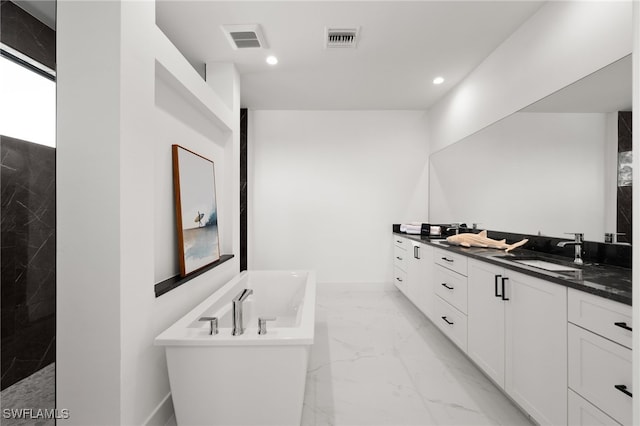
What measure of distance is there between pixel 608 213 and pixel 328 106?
328 centimetres

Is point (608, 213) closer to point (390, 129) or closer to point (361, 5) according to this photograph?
point (361, 5)

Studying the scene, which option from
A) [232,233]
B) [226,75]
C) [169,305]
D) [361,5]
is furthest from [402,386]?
[226,75]

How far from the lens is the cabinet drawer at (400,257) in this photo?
3.68 metres

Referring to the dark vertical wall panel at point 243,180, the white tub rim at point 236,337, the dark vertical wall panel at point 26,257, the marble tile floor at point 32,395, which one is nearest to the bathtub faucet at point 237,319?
the white tub rim at point 236,337

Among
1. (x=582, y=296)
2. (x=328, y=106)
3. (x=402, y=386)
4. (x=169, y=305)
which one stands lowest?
(x=402, y=386)

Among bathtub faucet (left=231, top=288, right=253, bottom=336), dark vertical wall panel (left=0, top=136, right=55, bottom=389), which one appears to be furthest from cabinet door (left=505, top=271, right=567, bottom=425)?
dark vertical wall panel (left=0, top=136, right=55, bottom=389)

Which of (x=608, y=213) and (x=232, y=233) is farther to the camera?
(x=232, y=233)

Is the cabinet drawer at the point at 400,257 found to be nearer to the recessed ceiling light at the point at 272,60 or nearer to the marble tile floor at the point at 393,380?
the marble tile floor at the point at 393,380

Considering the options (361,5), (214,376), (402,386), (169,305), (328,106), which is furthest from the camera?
(328,106)

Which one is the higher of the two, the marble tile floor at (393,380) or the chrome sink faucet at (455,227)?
the chrome sink faucet at (455,227)

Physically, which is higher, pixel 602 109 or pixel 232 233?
pixel 602 109

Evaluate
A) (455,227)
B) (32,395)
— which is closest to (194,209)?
(32,395)

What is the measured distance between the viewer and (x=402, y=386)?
1.91 meters

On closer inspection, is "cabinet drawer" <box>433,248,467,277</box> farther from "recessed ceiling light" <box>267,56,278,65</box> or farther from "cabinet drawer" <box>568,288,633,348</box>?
"recessed ceiling light" <box>267,56,278,65</box>
